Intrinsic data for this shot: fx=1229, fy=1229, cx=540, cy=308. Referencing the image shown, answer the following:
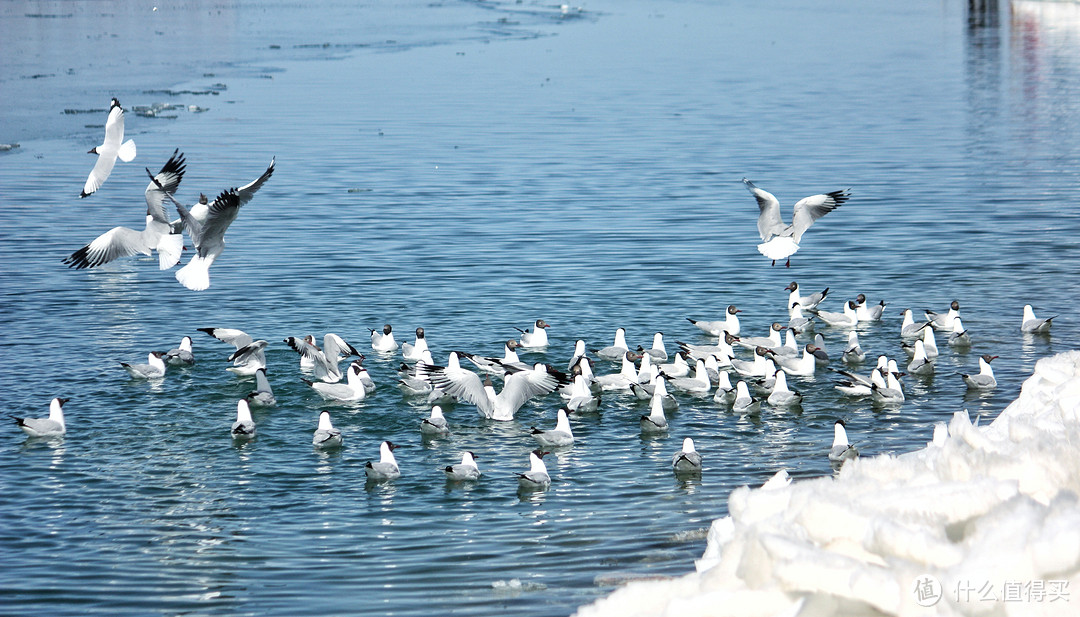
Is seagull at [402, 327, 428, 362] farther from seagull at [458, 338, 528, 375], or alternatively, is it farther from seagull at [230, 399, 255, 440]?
seagull at [230, 399, 255, 440]

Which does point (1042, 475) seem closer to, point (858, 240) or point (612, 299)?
point (612, 299)

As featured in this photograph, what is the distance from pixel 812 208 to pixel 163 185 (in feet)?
35.5

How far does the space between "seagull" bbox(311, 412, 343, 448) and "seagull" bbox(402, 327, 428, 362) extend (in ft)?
10.4

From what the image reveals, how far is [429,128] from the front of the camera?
136 feet

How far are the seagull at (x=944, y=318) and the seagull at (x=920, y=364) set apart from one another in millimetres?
1498

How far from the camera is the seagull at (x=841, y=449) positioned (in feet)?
44.8

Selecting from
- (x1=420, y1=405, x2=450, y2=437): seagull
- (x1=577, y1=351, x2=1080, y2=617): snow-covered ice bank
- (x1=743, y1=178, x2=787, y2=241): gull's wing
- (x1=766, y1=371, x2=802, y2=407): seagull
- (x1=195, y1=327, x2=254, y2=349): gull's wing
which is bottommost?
(x1=766, y1=371, x2=802, y2=407): seagull

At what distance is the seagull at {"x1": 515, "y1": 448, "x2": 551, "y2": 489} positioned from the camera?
13.2 meters

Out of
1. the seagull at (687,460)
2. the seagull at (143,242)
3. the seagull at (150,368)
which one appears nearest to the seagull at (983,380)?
the seagull at (687,460)

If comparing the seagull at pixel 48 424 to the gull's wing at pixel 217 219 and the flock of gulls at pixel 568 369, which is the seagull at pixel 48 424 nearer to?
the flock of gulls at pixel 568 369

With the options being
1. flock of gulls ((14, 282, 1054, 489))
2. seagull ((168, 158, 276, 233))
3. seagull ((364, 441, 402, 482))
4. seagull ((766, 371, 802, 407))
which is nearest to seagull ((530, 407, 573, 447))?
flock of gulls ((14, 282, 1054, 489))

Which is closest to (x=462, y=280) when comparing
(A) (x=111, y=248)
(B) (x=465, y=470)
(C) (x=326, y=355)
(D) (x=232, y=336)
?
(D) (x=232, y=336)

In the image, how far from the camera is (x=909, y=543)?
5.63 m

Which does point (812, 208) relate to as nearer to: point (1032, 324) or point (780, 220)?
point (780, 220)
